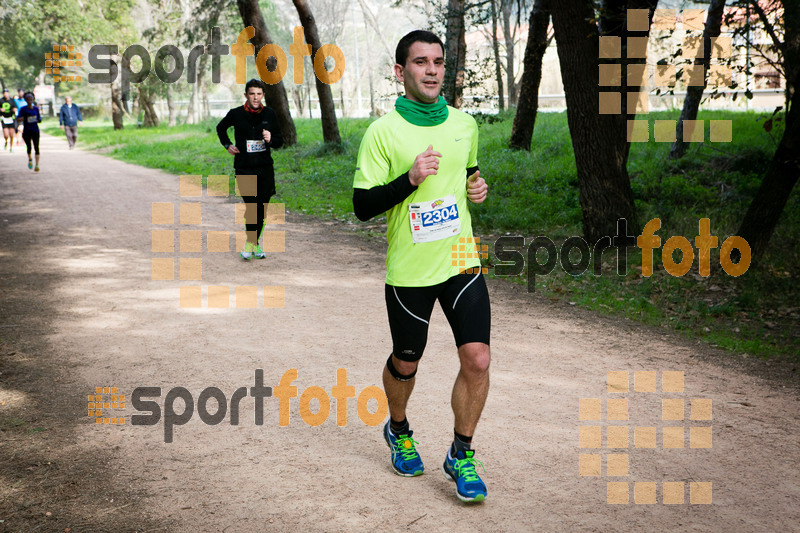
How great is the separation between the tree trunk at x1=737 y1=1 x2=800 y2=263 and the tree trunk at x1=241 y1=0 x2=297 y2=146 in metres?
15.2

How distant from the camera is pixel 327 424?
201 inches

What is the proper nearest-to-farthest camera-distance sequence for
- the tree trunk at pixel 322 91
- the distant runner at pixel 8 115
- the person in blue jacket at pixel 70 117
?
1. the tree trunk at pixel 322 91
2. the distant runner at pixel 8 115
3. the person in blue jacket at pixel 70 117

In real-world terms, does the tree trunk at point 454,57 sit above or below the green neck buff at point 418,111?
above

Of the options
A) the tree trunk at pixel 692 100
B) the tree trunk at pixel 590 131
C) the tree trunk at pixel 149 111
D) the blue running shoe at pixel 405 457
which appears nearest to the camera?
the blue running shoe at pixel 405 457

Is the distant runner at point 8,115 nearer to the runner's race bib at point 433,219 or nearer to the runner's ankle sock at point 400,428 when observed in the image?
the runner's ankle sock at point 400,428

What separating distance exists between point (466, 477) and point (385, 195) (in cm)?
159

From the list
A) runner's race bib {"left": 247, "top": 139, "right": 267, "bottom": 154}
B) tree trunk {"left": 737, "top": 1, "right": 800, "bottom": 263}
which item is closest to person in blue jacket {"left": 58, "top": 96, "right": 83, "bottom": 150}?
runner's race bib {"left": 247, "top": 139, "right": 267, "bottom": 154}

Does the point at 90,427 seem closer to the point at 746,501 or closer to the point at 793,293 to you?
the point at 746,501

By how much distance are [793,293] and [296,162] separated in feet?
49.0

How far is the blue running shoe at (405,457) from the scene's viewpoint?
427 cm

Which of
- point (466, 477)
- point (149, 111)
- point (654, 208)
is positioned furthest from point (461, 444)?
point (149, 111)

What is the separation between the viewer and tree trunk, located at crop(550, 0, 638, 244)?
9648mm

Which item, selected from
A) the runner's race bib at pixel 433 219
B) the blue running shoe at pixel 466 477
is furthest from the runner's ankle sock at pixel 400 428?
the runner's race bib at pixel 433 219

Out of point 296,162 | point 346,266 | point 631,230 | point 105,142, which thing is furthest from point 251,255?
point 105,142
